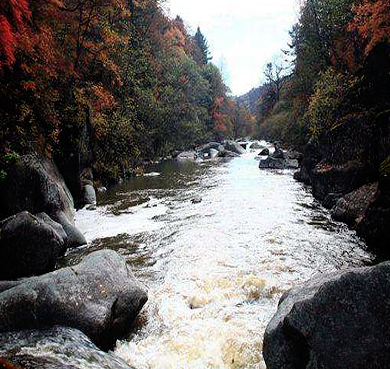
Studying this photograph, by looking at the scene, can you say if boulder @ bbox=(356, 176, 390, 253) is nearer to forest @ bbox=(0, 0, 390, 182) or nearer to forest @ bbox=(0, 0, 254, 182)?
forest @ bbox=(0, 0, 390, 182)

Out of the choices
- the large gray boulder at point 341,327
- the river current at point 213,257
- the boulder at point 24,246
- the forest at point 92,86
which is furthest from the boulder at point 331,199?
the forest at point 92,86

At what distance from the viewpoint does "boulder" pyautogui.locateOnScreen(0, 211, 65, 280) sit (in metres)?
9.34

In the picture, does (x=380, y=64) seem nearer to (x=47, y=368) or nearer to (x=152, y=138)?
(x=47, y=368)

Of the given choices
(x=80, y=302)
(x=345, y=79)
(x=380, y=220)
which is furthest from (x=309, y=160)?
(x=80, y=302)

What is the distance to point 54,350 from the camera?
538 centimetres

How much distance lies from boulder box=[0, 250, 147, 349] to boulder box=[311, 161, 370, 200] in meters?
11.4

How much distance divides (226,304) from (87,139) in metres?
17.3

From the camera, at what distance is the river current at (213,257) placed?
21.7 feet

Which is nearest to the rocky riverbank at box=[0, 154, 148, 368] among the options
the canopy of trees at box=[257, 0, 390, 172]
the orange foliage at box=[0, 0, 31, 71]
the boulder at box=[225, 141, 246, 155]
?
the orange foliage at box=[0, 0, 31, 71]

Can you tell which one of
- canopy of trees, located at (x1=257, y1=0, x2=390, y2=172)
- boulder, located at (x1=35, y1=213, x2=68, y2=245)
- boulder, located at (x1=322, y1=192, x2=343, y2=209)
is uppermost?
canopy of trees, located at (x1=257, y1=0, x2=390, y2=172)

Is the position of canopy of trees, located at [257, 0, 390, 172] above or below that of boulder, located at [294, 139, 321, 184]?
above

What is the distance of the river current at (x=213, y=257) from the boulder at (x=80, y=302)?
465mm

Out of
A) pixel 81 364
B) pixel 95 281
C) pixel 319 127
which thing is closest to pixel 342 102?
Result: pixel 319 127

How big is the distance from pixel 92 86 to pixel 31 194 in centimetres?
1245
